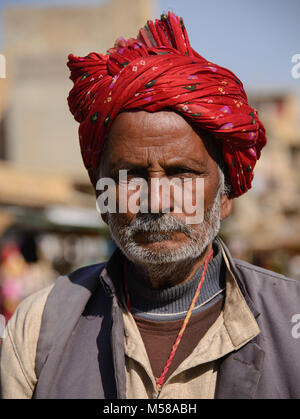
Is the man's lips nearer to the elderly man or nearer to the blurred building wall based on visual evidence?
the elderly man

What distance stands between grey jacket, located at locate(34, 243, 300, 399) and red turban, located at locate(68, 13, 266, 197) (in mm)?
490

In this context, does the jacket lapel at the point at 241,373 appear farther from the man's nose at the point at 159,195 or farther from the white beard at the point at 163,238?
the man's nose at the point at 159,195

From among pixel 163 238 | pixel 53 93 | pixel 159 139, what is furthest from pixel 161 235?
pixel 53 93

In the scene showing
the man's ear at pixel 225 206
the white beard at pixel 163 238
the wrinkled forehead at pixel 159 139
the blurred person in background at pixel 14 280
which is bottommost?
the blurred person in background at pixel 14 280

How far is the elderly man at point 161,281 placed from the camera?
1.89m

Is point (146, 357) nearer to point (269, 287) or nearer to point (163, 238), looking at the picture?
point (163, 238)

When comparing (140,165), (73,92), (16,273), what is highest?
(73,92)

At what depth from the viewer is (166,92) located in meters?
2.00

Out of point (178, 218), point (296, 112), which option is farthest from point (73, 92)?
point (296, 112)

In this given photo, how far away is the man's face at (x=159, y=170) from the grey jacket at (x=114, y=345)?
0.21 metres

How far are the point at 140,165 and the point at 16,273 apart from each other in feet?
21.7

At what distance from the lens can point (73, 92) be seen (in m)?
2.28

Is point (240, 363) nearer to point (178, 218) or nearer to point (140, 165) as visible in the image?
point (178, 218)

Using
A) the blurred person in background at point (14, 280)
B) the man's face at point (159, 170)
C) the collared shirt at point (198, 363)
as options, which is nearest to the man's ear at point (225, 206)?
the man's face at point (159, 170)
